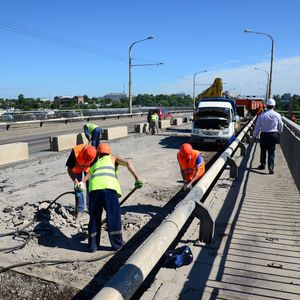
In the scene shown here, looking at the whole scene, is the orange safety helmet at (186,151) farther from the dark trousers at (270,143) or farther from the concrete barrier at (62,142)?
the concrete barrier at (62,142)

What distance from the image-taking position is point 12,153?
48.4ft

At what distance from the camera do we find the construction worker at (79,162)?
655 cm

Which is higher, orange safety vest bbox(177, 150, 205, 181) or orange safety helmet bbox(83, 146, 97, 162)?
orange safety helmet bbox(83, 146, 97, 162)

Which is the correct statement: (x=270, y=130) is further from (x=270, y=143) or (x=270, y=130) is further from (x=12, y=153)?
(x=12, y=153)

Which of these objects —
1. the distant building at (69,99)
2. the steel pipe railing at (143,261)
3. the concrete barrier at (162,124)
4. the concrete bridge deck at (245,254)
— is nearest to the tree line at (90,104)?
the distant building at (69,99)

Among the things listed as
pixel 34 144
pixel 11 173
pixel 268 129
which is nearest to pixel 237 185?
pixel 268 129

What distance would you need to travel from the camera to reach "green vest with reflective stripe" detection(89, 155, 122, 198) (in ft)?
18.1

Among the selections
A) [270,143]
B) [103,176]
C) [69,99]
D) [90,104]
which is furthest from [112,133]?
[69,99]

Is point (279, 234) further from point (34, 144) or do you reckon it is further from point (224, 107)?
point (34, 144)

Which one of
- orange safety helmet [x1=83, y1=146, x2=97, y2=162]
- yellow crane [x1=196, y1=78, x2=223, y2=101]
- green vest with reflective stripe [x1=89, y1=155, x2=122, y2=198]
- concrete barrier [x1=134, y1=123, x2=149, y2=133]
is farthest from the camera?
yellow crane [x1=196, y1=78, x2=223, y2=101]

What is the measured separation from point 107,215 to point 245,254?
2.04 m

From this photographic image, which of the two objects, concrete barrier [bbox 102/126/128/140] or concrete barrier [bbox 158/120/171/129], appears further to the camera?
concrete barrier [bbox 158/120/171/129]

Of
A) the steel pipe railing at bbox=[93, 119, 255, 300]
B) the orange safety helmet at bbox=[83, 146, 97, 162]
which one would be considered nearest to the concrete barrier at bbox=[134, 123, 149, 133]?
the orange safety helmet at bbox=[83, 146, 97, 162]

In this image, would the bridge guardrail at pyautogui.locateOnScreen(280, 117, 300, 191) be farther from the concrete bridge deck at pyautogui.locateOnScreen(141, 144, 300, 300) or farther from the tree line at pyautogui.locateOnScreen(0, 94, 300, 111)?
the tree line at pyautogui.locateOnScreen(0, 94, 300, 111)
